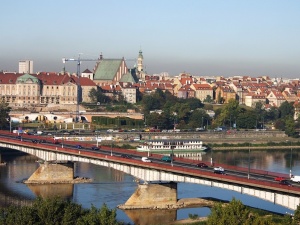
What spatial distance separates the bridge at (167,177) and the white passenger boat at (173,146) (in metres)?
13.9

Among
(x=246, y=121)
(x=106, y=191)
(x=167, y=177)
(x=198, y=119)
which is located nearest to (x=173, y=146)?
(x=198, y=119)

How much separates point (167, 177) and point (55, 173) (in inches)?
333

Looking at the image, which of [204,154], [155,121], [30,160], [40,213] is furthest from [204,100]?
[40,213]

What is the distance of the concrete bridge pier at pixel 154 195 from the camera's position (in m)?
29.6

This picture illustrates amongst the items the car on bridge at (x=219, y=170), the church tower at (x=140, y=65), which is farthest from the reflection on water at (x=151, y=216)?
the church tower at (x=140, y=65)

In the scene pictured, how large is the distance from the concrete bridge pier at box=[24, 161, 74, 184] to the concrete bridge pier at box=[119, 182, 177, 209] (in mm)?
7081

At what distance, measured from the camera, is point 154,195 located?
29797 millimetres

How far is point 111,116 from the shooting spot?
2680 inches

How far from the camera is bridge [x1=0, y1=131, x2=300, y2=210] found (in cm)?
2506

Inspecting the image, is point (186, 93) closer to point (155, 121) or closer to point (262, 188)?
point (155, 121)

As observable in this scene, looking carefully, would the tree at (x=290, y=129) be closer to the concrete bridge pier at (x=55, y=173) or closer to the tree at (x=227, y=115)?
the tree at (x=227, y=115)

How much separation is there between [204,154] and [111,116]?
1708 cm

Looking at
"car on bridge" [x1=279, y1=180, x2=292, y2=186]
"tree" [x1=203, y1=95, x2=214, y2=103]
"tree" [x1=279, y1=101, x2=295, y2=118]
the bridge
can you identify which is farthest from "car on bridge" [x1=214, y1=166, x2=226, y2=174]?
"tree" [x1=203, y1=95, x2=214, y2=103]

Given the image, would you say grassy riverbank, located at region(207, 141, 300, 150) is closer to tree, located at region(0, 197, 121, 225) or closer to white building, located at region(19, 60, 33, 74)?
tree, located at region(0, 197, 121, 225)
